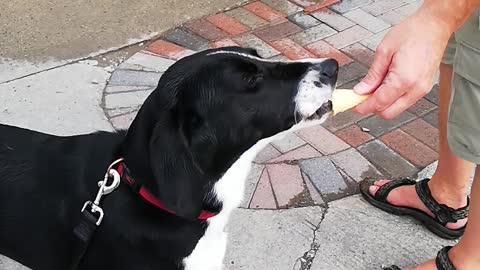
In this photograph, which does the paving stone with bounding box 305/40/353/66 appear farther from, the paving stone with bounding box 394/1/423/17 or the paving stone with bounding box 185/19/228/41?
the paving stone with bounding box 394/1/423/17

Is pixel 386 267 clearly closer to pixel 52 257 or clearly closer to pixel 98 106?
pixel 52 257

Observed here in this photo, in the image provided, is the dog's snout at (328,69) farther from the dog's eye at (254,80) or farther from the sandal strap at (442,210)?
the sandal strap at (442,210)

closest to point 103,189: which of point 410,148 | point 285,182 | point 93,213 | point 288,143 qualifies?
point 93,213

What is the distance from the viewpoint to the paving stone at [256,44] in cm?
407

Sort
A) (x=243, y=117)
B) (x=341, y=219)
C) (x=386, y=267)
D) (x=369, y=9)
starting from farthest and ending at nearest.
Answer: (x=369, y=9)
(x=341, y=219)
(x=386, y=267)
(x=243, y=117)

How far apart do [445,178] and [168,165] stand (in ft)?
4.83

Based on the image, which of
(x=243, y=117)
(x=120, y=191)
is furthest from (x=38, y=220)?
(x=243, y=117)

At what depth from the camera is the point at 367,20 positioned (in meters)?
4.47

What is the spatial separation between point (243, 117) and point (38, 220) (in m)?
0.79

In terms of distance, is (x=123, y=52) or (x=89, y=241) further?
(x=123, y=52)

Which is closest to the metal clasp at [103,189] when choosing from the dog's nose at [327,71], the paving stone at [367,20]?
the dog's nose at [327,71]

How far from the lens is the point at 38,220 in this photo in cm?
225

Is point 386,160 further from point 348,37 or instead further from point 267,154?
point 348,37

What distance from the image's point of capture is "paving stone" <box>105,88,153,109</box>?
364 cm
